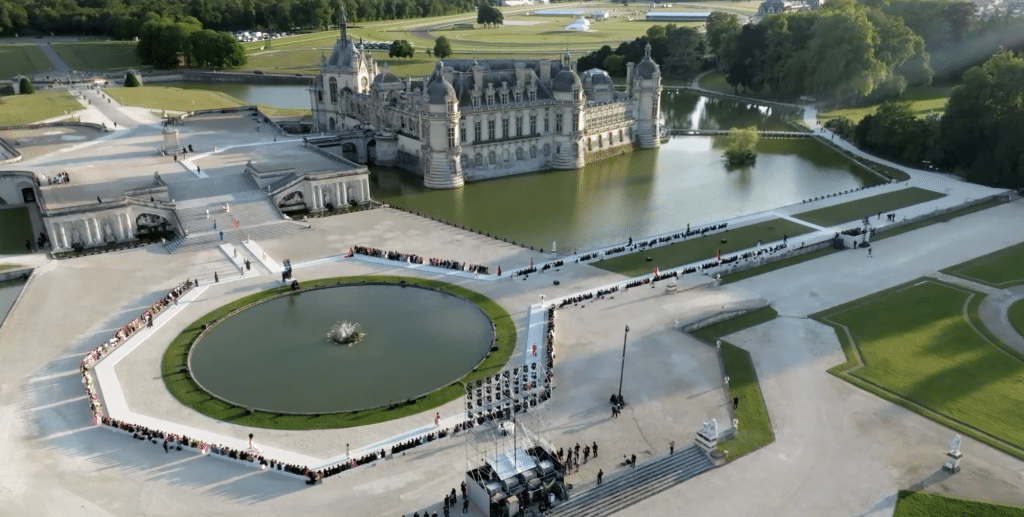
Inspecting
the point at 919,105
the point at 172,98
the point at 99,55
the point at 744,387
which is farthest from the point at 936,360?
the point at 99,55

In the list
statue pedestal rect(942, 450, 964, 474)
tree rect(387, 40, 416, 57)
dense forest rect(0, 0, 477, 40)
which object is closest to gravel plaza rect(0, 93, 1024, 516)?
statue pedestal rect(942, 450, 964, 474)

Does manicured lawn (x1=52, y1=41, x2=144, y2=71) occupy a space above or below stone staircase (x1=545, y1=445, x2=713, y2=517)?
above

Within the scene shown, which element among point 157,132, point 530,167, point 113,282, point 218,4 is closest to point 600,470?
point 113,282

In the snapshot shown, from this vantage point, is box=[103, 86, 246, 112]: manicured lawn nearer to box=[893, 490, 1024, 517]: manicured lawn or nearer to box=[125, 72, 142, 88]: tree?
box=[125, 72, 142, 88]: tree

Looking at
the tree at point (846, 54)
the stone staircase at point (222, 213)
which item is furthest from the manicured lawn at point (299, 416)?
the tree at point (846, 54)

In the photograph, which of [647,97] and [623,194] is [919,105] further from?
[623,194]

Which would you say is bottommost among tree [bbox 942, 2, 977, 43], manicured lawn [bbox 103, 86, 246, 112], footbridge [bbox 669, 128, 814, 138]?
footbridge [bbox 669, 128, 814, 138]

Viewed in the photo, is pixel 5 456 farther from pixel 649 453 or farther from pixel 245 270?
pixel 649 453
